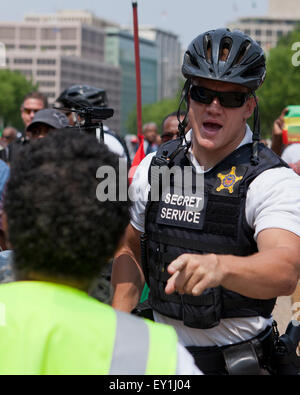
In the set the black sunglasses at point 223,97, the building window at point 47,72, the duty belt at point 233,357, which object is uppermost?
the black sunglasses at point 223,97

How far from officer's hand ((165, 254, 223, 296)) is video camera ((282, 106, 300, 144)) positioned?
4515 millimetres

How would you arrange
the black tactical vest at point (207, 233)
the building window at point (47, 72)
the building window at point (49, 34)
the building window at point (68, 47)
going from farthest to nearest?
the building window at point (49, 34) → the building window at point (68, 47) → the building window at point (47, 72) → the black tactical vest at point (207, 233)

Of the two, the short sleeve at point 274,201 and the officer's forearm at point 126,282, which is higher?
the short sleeve at point 274,201

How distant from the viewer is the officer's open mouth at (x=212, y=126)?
10.2 ft

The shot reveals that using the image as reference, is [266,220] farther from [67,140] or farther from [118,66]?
[118,66]

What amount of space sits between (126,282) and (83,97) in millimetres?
3860

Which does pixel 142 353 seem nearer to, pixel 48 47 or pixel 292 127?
pixel 292 127

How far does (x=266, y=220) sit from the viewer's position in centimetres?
273

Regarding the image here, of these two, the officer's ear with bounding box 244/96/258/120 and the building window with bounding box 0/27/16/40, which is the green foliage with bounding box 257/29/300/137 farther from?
the building window with bounding box 0/27/16/40

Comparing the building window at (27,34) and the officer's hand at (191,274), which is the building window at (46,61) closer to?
the building window at (27,34)

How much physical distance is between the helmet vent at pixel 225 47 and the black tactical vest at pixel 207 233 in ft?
1.25

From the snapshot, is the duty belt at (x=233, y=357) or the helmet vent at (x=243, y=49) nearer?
the duty belt at (x=233, y=357)

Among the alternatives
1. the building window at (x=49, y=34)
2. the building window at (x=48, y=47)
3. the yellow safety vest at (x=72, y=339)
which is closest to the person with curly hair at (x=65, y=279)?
the yellow safety vest at (x=72, y=339)
